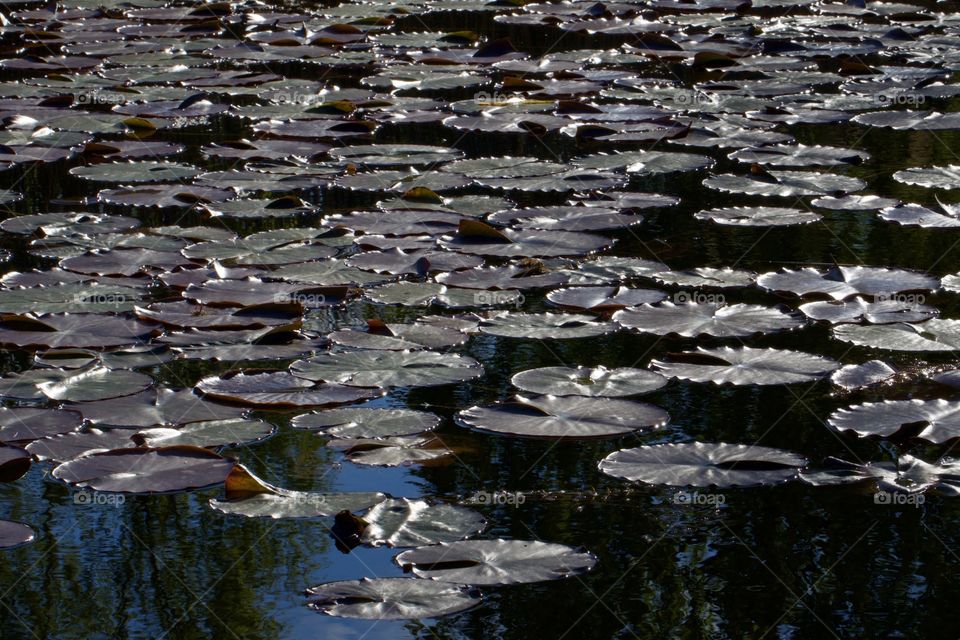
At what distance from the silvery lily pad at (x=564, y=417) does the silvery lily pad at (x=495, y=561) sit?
51 cm

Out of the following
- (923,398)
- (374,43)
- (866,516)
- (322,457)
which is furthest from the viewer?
(374,43)

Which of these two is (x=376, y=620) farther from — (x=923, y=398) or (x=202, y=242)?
(x=202, y=242)

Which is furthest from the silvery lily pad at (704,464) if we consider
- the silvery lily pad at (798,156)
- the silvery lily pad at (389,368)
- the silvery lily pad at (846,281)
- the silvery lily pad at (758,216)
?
the silvery lily pad at (798,156)

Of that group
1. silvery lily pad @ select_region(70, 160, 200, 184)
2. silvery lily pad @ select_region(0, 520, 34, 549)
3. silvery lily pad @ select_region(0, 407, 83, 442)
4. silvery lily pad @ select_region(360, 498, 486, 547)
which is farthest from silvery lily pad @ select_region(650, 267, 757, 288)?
silvery lily pad @ select_region(70, 160, 200, 184)

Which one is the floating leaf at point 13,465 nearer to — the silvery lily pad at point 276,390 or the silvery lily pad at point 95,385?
the silvery lily pad at point 95,385

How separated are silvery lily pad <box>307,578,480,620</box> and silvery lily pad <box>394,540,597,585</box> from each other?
42 mm

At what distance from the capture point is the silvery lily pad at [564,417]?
9.14 ft

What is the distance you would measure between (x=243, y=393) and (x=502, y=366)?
0.64 meters

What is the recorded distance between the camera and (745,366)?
312 cm

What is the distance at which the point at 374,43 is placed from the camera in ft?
26.1

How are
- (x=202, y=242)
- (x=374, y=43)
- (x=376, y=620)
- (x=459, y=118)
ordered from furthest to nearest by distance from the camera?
(x=374, y=43) < (x=459, y=118) < (x=202, y=242) < (x=376, y=620)

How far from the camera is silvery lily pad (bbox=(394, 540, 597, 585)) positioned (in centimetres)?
218

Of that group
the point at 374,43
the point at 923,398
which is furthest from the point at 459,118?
the point at 923,398

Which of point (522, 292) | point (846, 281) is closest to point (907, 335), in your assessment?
point (846, 281)
